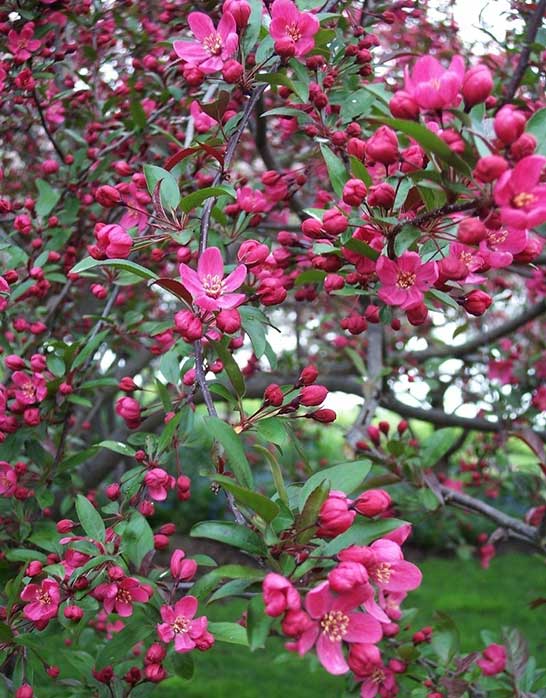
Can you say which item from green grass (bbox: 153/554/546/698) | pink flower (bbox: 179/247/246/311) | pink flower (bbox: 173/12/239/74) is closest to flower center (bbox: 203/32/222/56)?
pink flower (bbox: 173/12/239/74)

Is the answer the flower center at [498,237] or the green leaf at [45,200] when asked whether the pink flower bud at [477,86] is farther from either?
the green leaf at [45,200]

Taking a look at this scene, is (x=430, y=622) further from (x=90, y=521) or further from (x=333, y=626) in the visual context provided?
(x=333, y=626)

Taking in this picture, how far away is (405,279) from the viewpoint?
127cm

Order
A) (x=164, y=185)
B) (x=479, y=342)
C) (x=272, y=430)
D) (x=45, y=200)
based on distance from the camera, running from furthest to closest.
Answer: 1. (x=479, y=342)
2. (x=45, y=200)
3. (x=164, y=185)
4. (x=272, y=430)

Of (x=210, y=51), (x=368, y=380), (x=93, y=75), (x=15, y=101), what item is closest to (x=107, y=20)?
(x=93, y=75)

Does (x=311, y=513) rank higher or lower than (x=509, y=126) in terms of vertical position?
lower

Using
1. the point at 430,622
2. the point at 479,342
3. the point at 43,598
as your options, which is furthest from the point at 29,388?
the point at 430,622

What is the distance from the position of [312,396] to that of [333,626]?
44 centimetres

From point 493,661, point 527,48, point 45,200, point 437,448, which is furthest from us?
point 527,48

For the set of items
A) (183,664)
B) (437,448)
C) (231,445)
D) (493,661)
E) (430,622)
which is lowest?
(430,622)

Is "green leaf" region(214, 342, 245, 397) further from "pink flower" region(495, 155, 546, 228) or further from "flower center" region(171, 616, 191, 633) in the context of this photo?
"pink flower" region(495, 155, 546, 228)

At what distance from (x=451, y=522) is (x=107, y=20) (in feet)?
12.1

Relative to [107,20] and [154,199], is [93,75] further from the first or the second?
[154,199]

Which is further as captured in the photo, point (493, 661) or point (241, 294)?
point (493, 661)
